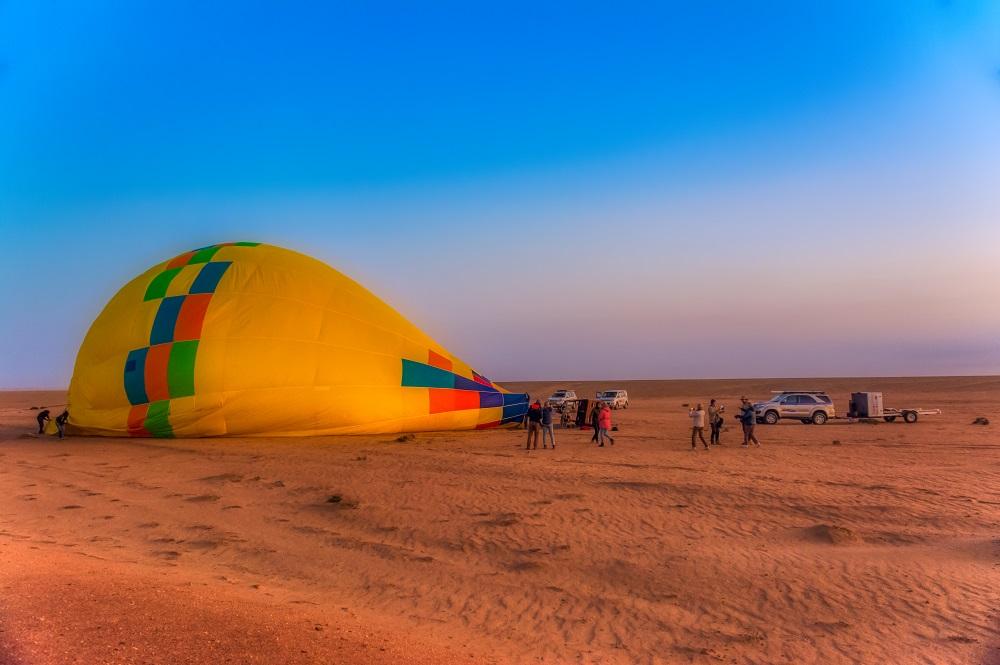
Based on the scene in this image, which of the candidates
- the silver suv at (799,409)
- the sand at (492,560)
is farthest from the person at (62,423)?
the silver suv at (799,409)

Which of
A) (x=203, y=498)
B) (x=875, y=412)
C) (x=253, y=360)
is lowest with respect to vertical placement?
(x=203, y=498)

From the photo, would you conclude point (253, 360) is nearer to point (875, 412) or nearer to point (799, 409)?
point (799, 409)

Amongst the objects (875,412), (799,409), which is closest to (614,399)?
(799,409)

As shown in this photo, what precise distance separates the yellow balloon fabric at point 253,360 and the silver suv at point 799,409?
50.2 feet

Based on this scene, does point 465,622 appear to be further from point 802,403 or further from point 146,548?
point 802,403

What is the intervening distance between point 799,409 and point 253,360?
22.3 metres

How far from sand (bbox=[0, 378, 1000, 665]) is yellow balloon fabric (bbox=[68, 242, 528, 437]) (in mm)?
2220

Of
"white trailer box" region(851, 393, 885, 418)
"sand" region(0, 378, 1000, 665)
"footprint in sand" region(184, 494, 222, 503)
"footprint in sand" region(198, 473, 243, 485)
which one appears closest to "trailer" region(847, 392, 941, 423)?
"white trailer box" region(851, 393, 885, 418)

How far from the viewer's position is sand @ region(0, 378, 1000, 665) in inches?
199

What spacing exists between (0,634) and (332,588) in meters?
3.31

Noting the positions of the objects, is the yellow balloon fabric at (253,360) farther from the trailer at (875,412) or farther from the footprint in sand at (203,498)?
the trailer at (875,412)

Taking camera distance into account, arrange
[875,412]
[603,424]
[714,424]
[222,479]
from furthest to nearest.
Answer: [875,412], [714,424], [603,424], [222,479]

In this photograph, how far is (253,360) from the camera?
55.9 ft

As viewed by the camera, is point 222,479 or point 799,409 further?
point 799,409
